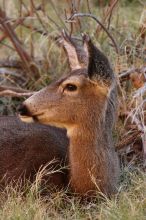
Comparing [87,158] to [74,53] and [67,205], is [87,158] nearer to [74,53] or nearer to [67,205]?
[67,205]

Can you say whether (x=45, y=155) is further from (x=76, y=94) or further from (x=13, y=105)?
(x=13, y=105)

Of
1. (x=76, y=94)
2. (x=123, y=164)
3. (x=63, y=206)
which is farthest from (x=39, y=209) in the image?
(x=123, y=164)

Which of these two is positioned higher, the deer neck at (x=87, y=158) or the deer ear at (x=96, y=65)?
the deer ear at (x=96, y=65)

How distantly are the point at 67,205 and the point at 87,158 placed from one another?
1.31 feet

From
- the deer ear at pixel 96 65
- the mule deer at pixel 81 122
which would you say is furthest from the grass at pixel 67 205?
the deer ear at pixel 96 65

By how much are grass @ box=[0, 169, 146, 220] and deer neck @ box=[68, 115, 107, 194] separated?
128 mm

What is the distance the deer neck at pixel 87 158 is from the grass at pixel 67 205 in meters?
0.13

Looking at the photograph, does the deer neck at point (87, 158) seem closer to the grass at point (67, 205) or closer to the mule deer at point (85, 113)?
the mule deer at point (85, 113)

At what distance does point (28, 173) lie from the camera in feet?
18.6

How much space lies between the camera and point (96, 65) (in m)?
5.24

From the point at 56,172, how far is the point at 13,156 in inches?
16.4

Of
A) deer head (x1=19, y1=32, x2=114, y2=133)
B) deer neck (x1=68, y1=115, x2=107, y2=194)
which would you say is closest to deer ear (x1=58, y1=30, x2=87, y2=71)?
deer head (x1=19, y1=32, x2=114, y2=133)

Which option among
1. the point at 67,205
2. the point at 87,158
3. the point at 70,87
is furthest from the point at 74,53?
the point at 67,205

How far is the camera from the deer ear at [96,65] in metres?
5.19
